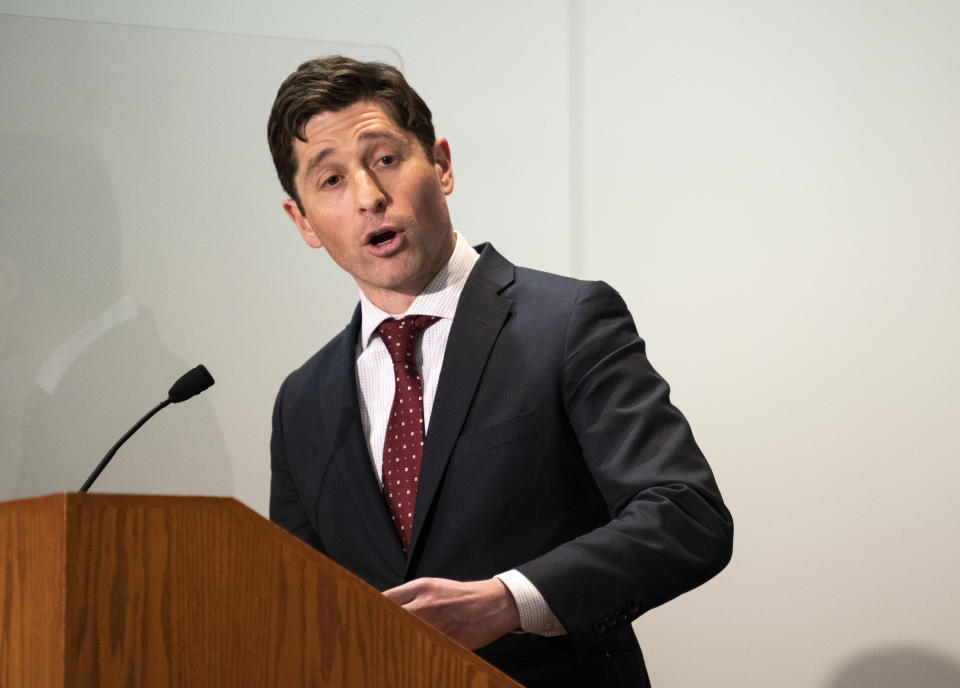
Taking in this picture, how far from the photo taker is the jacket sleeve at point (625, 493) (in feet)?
4.18

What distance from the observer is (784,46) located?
2859 mm

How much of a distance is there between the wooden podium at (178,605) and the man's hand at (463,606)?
0.22 m

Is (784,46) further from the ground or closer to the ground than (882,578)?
further from the ground

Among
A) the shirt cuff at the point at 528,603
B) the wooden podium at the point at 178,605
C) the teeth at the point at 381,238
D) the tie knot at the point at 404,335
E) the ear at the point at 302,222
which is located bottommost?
the shirt cuff at the point at 528,603

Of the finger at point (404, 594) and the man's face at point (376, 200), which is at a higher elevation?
the man's face at point (376, 200)

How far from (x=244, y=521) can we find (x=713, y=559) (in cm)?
80

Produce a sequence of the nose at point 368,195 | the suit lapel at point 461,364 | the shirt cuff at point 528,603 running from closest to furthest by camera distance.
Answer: the shirt cuff at point 528,603 → the suit lapel at point 461,364 → the nose at point 368,195

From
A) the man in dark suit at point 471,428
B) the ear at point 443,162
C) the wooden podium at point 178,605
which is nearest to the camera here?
the wooden podium at point 178,605

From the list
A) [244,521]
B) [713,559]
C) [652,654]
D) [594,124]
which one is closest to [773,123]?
[594,124]

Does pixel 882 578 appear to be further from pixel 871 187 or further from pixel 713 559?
pixel 713 559

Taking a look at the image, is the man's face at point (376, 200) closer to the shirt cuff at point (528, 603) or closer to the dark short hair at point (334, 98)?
the dark short hair at point (334, 98)

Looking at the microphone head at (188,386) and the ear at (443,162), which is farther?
the ear at (443,162)

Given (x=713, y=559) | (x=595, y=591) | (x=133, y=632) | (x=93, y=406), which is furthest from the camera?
(x=93, y=406)

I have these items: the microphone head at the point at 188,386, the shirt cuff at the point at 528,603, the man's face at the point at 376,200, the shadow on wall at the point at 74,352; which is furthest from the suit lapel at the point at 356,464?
the shadow on wall at the point at 74,352
